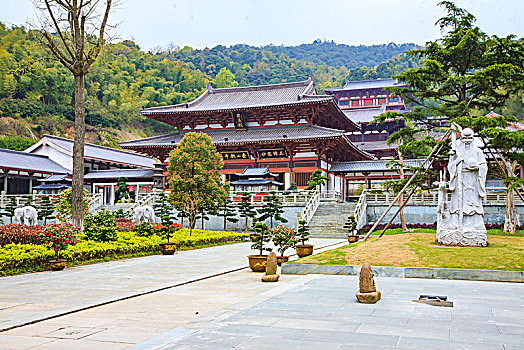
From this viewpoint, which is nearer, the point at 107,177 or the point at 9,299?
the point at 9,299

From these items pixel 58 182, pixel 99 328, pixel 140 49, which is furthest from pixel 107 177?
pixel 140 49

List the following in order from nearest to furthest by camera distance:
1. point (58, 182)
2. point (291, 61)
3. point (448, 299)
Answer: point (448, 299), point (58, 182), point (291, 61)

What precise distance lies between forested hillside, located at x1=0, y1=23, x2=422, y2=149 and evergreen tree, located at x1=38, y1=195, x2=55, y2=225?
45.4 ft

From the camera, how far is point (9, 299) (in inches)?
351

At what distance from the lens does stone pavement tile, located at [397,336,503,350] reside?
5238mm

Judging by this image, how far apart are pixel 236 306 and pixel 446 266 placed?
6615 millimetres

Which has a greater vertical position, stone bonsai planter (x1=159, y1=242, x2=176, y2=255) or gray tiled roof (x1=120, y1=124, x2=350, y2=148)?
gray tiled roof (x1=120, y1=124, x2=350, y2=148)

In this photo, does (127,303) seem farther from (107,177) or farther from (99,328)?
(107,177)

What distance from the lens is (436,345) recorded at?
534 centimetres

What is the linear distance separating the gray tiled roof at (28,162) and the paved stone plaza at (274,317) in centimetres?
3176

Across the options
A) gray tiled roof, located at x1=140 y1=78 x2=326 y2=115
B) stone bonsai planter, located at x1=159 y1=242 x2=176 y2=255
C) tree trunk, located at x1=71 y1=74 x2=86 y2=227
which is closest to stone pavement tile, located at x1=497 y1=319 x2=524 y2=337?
stone bonsai planter, located at x1=159 y1=242 x2=176 y2=255

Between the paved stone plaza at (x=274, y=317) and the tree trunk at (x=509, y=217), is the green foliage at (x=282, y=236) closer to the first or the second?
the paved stone plaza at (x=274, y=317)

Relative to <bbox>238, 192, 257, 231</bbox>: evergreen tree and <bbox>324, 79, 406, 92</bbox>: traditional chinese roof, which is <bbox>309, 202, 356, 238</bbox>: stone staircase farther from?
<bbox>324, 79, 406, 92</bbox>: traditional chinese roof

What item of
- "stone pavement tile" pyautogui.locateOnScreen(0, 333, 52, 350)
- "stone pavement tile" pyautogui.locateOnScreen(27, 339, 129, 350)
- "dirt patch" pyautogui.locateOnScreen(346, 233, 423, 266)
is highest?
"dirt patch" pyautogui.locateOnScreen(346, 233, 423, 266)
